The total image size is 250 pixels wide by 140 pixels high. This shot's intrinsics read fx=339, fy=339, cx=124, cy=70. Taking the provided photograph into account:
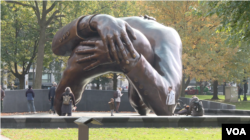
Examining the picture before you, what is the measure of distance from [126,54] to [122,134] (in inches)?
94.2

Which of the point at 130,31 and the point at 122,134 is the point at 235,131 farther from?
the point at 130,31

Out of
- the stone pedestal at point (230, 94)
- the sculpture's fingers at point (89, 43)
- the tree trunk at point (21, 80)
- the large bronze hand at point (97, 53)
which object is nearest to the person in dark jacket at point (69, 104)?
the large bronze hand at point (97, 53)

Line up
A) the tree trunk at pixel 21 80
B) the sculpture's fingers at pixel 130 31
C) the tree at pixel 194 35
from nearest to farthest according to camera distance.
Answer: the sculpture's fingers at pixel 130 31 → the tree at pixel 194 35 → the tree trunk at pixel 21 80

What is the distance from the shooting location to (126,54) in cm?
993

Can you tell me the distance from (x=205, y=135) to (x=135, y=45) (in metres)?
3.68

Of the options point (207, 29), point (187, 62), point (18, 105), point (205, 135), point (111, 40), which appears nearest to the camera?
point (205, 135)

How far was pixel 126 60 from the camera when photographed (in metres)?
9.97

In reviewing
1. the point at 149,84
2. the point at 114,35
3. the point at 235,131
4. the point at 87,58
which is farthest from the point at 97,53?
the point at 235,131

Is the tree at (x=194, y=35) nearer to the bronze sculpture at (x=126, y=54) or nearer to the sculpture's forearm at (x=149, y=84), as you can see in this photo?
the bronze sculpture at (x=126, y=54)

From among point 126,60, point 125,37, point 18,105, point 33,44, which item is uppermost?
point 33,44

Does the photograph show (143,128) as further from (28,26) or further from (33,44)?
(33,44)

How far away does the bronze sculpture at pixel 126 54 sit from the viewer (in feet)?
32.8

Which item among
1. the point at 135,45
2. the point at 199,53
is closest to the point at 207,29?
the point at 199,53

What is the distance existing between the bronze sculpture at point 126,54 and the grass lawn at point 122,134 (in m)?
1.56
